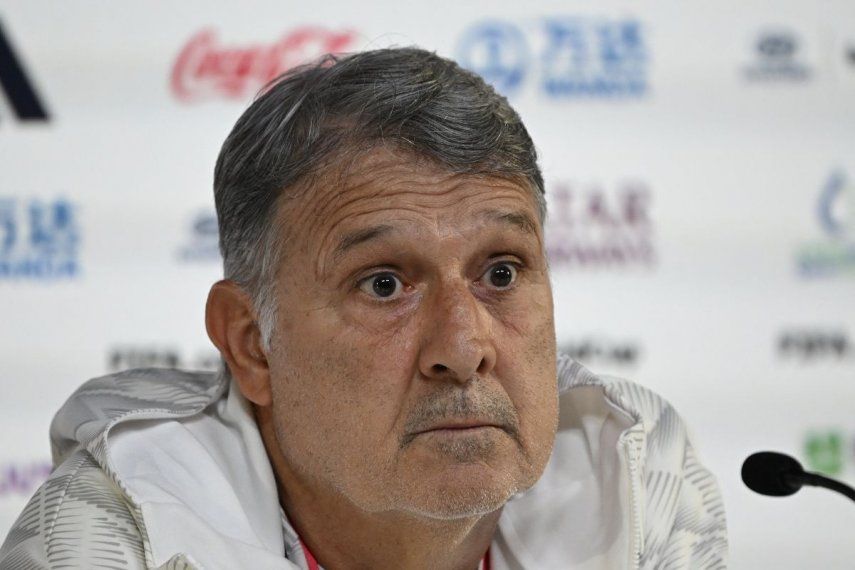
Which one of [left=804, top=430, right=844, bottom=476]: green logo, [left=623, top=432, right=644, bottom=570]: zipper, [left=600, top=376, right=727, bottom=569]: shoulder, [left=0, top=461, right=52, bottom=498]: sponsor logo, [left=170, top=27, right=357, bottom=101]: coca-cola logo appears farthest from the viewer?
[left=804, top=430, right=844, bottom=476]: green logo

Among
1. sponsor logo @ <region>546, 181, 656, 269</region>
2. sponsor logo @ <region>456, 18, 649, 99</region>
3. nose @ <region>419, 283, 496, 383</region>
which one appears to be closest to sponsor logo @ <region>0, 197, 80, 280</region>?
sponsor logo @ <region>456, 18, 649, 99</region>

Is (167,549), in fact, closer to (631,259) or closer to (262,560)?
(262,560)

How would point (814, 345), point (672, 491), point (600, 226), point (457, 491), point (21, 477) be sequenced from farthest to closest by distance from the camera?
point (814, 345), point (600, 226), point (21, 477), point (672, 491), point (457, 491)

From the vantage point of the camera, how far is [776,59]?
3.64 metres

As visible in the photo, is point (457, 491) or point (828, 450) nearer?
point (457, 491)

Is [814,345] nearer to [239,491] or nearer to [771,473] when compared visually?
[771,473]

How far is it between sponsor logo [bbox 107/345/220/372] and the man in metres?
1.54

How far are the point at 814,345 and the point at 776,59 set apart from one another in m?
0.97

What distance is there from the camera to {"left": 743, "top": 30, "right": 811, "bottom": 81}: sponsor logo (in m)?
3.63

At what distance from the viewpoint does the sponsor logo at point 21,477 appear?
3.33m

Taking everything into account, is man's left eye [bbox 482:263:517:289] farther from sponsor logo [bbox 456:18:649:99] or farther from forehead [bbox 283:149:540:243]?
sponsor logo [bbox 456:18:649:99]

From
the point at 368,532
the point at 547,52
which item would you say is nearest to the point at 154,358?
the point at 547,52

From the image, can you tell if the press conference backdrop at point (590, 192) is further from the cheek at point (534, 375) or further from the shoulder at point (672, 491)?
the cheek at point (534, 375)

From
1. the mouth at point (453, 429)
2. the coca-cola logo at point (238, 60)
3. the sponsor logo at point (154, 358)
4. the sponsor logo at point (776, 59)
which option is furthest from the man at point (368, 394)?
the sponsor logo at point (776, 59)
